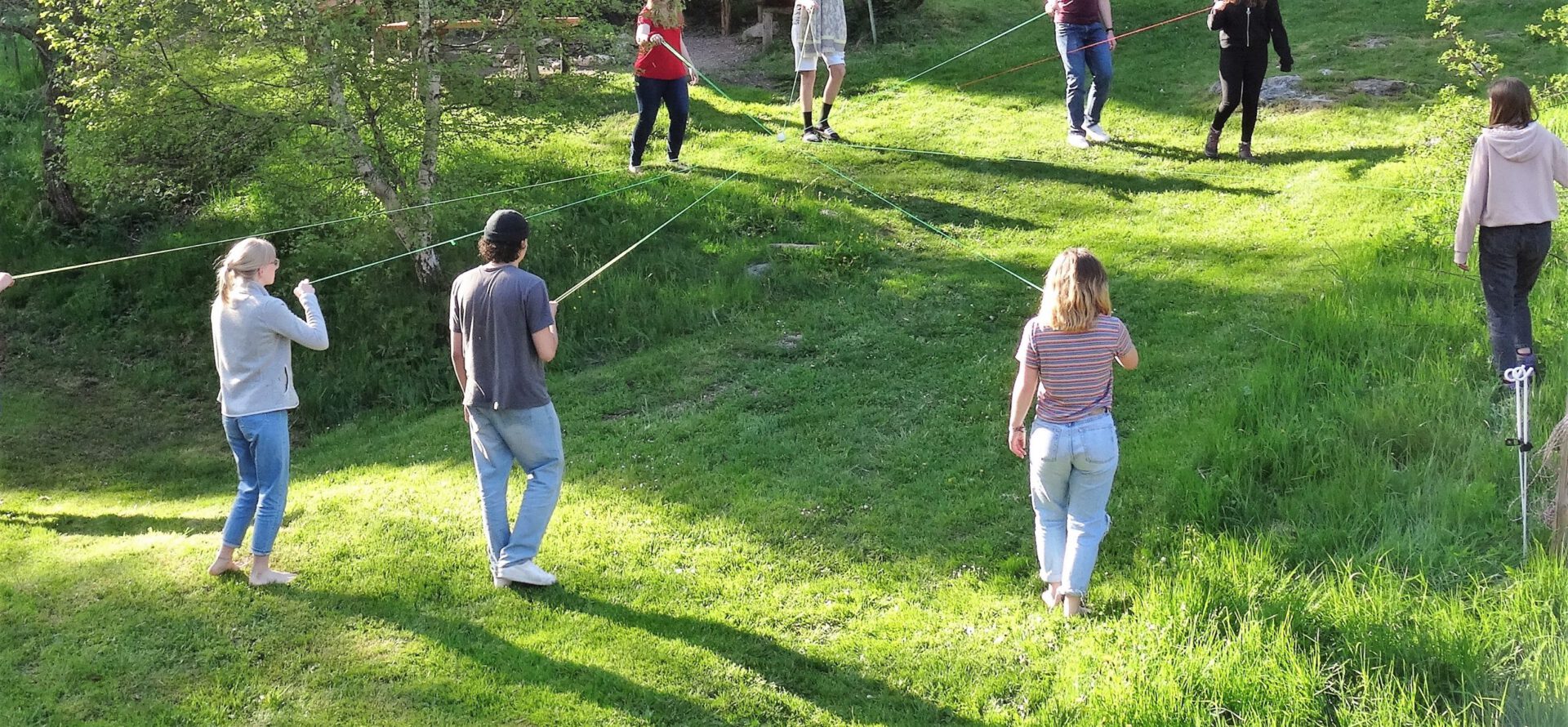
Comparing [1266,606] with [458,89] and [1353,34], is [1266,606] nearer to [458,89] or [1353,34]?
[458,89]

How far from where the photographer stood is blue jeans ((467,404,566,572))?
4.58 metres

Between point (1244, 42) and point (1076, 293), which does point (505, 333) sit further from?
point (1244, 42)

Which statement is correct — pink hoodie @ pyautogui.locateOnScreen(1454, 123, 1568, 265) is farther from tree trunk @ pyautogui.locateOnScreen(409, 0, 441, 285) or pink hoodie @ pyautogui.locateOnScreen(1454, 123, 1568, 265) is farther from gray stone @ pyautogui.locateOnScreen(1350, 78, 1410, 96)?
tree trunk @ pyautogui.locateOnScreen(409, 0, 441, 285)

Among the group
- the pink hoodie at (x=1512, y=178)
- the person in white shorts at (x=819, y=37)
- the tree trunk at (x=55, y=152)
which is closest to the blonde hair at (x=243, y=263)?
the pink hoodie at (x=1512, y=178)

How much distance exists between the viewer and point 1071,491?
4230mm

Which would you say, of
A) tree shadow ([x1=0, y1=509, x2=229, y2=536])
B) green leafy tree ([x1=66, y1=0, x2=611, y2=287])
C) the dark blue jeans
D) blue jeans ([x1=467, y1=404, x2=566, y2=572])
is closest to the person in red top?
the dark blue jeans

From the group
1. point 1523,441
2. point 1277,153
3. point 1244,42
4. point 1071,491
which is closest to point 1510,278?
point 1523,441

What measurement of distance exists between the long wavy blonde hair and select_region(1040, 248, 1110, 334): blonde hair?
19.5 feet

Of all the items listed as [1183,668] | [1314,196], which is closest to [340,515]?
[1183,668]

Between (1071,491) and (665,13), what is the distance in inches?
248

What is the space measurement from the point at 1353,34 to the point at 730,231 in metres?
7.35

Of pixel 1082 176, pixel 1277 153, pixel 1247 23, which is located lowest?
pixel 1082 176

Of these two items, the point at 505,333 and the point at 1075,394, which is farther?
the point at 505,333

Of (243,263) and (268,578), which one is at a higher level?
(243,263)
